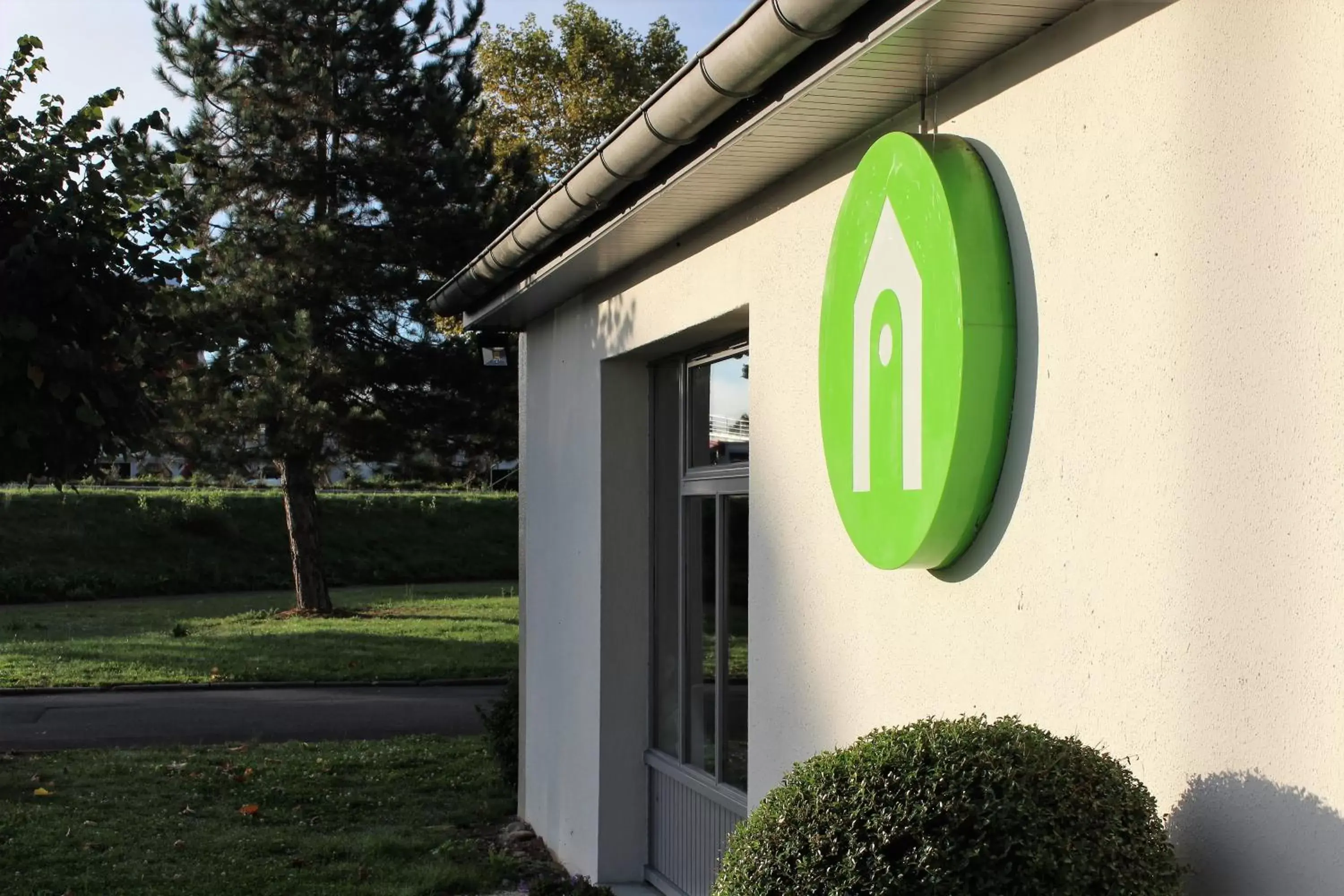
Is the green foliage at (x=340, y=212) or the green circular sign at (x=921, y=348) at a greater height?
the green foliage at (x=340, y=212)

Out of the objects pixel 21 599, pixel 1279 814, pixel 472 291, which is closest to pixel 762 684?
pixel 1279 814

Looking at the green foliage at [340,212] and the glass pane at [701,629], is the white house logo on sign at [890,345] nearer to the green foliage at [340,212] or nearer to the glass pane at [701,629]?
the glass pane at [701,629]

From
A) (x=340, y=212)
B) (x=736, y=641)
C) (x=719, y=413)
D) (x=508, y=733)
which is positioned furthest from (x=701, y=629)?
(x=340, y=212)

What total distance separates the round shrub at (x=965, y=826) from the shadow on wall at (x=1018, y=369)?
0.61 m

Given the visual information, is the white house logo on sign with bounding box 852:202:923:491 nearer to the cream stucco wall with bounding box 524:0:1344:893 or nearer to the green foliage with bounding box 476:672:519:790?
the cream stucco wall with bounding box 524:0:1344:893

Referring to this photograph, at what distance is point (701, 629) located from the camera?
6598 mm

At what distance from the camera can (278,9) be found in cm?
2333

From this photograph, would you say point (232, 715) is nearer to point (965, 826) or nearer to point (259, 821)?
point (259, 821)

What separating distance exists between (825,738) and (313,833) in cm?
484

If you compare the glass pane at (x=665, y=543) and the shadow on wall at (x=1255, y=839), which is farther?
the glass pane at (x=665, y=543)

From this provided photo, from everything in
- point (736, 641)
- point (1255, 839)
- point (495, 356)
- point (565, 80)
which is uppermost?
point (565, 80)

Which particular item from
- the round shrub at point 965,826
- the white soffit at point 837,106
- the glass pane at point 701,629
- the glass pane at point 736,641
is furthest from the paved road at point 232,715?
the round shrub at point 965,826

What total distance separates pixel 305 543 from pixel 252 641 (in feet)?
15.8

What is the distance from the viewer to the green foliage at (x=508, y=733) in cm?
930
